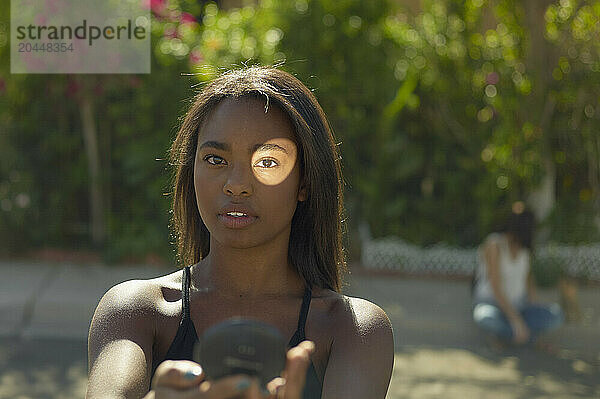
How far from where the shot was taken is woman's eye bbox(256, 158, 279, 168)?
1.40 meters

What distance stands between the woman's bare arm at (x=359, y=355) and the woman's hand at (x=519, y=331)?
15.2 ft

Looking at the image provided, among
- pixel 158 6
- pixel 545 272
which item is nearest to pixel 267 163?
pixel 545 272

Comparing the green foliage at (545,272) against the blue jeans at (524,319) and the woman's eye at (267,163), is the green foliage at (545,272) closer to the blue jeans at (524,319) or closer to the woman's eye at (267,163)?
the blue jeans at (524,319)

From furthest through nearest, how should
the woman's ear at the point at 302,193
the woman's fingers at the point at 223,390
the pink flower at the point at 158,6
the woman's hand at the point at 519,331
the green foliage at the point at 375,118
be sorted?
1. the pink flower at the point at 158,6
2. the green foliage at the point at 375,118
3. the woman's hand at the point at 519,331
4. the woman's ear at the point at 302,193
5. the woman's fingers at the point at 223,390

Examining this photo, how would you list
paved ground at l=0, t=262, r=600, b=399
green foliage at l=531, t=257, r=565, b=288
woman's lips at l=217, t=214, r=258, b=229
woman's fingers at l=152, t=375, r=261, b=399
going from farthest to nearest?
1. green foliage at l=531, t=257, r=565, b=288
2. paved ground at l=0, t=262, r=600, b=399
3. woman's lips at l=217, t=214, r=258, b=229
4. woman's fingers at l=152, t=375, r=261, b=399

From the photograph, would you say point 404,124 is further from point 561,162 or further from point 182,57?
point 182,57

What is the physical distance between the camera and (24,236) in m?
8.09

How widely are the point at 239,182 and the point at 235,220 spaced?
0.22 feet

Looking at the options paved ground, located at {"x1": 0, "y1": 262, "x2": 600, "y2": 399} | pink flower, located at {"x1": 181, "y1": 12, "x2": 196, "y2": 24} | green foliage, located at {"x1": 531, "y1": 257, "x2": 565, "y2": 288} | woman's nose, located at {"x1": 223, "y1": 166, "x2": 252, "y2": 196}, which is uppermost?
pink flower, located at {"x1": 181, "y1": 12, "x2": 196, "y2": 24}

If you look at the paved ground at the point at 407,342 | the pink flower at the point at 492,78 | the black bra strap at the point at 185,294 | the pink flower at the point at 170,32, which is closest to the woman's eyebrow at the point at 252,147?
the black bra strap at the point at 185,294

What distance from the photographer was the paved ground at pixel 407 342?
5117 millimetres

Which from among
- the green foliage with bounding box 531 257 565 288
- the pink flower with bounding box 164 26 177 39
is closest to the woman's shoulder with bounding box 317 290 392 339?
the green foliage with bounding box 531 257 565 288

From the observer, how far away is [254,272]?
1.50 meters

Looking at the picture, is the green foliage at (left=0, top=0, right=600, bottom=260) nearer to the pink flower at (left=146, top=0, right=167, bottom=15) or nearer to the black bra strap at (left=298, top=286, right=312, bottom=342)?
the pink flower at (left=146, top=0, right=167, bottom=15)
